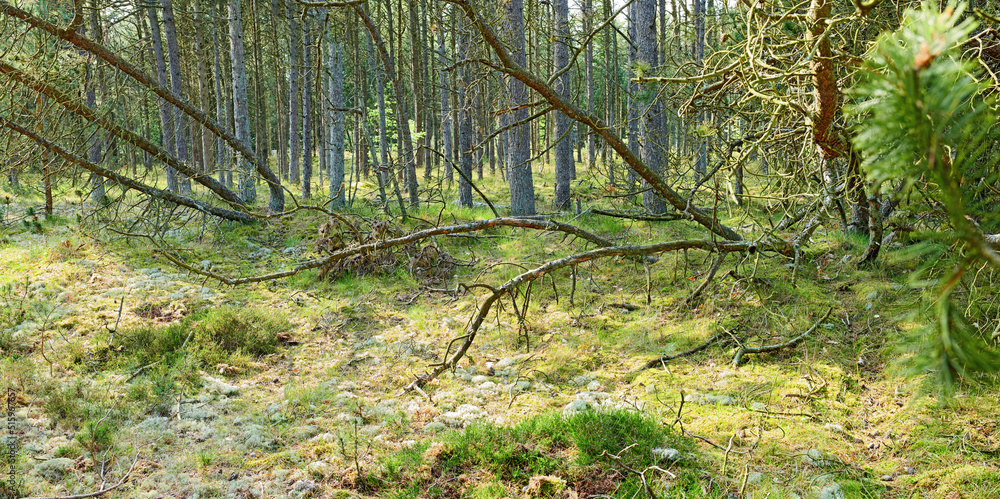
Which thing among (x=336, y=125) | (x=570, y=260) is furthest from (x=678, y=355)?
(x=336, y=125)

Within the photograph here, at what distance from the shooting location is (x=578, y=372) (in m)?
4.68

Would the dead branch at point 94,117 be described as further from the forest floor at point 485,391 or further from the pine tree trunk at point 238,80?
the pine tree trunk at point 238,80

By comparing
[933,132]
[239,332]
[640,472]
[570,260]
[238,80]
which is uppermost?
[238,80]

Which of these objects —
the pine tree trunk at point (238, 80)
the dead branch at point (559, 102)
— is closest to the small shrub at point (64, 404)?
the dead branch at point (559, 102)

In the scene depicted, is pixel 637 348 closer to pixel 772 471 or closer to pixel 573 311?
pixel 573 311

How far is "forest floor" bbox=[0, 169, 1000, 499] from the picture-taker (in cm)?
297

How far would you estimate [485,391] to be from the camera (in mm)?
4430

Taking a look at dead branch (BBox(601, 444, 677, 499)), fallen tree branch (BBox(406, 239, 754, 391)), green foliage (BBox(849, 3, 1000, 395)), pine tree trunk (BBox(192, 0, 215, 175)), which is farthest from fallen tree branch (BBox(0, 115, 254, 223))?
pine tree trunk (BBox(192, 0, 215, 175))

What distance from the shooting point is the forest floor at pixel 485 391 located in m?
2.97

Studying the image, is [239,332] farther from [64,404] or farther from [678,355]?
[678,355]

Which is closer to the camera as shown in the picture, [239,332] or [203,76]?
[239,332]

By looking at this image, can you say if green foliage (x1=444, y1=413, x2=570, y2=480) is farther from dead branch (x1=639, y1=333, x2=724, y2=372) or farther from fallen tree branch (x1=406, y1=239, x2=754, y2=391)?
dead branch (x1=639, y1=333, x2=724, y2=372)

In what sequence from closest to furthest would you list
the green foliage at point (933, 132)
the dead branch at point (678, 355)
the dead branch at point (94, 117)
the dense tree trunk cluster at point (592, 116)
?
1. the green foliage at point (933, 132)
2. the dense tree trunk cluster at point (592, 116)
3. the dead branch at point (678, 355)
4. the dead branch at point (94, 117)

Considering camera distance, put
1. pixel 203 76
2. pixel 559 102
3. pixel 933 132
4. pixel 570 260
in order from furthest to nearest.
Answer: pixel 203 76
pixel 559 102
pixel 570 260
pixel 933 132
